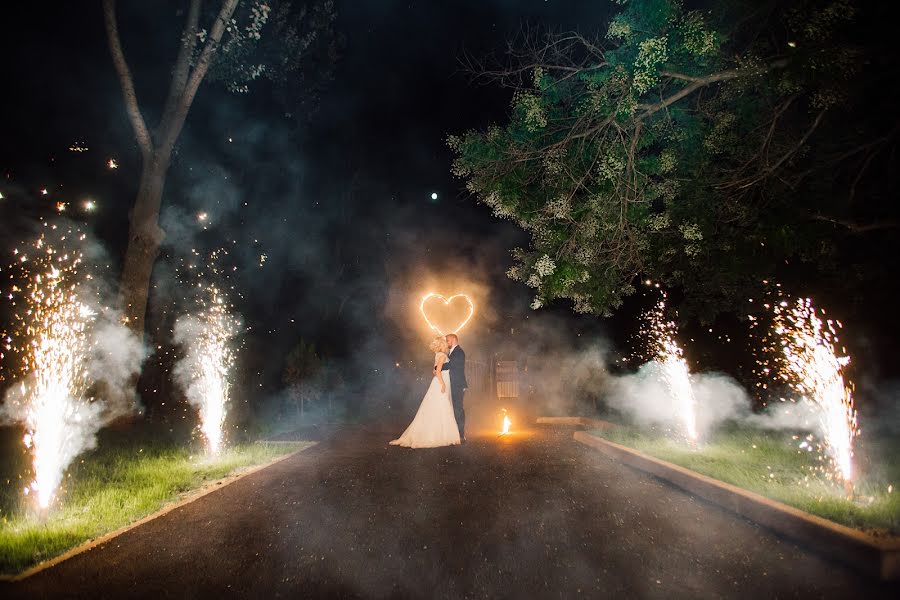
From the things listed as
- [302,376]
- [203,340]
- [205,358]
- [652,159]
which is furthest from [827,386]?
[302,376]

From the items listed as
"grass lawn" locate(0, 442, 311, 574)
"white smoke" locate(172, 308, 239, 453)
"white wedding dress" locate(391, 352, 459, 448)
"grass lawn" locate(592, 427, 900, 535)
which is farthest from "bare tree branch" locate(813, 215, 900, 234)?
"white smoke" locate(172, 308, 239, 453)

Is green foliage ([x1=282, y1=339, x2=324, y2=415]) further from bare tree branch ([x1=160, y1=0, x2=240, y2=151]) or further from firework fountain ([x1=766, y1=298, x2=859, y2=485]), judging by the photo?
firework fountain ([x1=766, y1=298, x2=859, y2=485])

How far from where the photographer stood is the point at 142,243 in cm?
1215

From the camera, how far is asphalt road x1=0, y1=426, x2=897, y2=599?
433 centimetres

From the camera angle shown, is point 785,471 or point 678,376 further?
point 678,376

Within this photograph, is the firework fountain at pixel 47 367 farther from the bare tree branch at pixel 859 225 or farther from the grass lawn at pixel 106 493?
the bare tree branch at pixel 859 225

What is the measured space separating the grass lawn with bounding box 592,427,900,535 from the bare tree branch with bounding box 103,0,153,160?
40.2 feet

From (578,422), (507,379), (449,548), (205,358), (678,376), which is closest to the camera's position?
(449,548)

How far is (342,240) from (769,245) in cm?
2266

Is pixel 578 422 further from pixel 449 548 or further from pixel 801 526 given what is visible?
pixel 449 548

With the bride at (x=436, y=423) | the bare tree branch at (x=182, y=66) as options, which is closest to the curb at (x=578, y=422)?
the bride at (x=436, y=423)

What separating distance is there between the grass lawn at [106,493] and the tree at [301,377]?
7284 millimetres

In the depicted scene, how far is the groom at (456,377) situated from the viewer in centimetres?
1254

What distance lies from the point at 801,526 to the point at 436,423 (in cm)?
761
